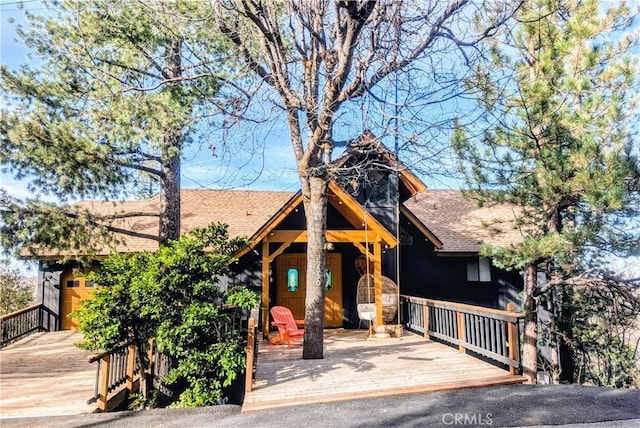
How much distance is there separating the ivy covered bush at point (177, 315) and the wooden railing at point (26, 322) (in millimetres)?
7233

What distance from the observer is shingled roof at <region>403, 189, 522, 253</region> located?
A: 40.1 feet

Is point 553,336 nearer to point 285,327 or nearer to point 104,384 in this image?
point 285,327

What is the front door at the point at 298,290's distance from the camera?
37.1 ft

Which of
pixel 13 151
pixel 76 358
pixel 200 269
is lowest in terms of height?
pixel 76 358

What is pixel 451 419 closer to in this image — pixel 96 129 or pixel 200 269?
pixel 200 269

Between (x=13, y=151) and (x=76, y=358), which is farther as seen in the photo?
(x=76, y=358)

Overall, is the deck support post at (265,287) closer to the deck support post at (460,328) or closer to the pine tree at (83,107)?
the pine tree at (83,107)

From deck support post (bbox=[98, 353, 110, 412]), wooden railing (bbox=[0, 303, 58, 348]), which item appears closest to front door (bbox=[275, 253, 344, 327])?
deck support post (bbox=[98, 353, 110, 412])

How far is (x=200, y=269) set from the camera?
20.6 ft

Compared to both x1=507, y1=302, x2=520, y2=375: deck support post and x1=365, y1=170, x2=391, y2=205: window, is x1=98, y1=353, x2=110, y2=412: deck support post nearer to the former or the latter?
x1=507, y1=302, x2=520, y2=375: deck support post

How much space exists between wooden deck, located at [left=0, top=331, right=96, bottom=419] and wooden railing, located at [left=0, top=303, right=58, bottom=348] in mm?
294

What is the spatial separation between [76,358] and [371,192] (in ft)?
28.2

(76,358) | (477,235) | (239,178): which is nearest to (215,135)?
(239,178)

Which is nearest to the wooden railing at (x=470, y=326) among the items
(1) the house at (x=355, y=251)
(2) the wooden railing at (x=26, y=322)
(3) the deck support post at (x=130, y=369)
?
(1) the house at (x=355, y=251)
